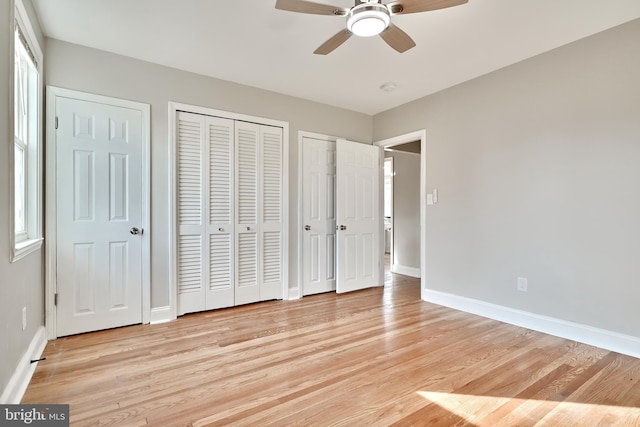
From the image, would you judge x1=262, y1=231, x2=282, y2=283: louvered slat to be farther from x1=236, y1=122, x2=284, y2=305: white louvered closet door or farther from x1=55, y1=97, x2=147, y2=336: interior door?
x1=55, y1=97, x2=147, y2=336: interior door

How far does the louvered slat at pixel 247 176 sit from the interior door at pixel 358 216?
3.61 ft

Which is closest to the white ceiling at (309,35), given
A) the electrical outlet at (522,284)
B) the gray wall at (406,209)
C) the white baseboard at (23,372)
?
the electrical outlet at (522,284)

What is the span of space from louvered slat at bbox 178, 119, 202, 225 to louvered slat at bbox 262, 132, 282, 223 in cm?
75

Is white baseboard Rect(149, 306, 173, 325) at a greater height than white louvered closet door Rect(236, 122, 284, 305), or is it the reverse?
white louvered closet door Rect(236, 122, 284, 305)

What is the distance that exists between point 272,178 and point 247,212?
1.69ft

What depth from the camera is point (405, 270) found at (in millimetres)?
5555

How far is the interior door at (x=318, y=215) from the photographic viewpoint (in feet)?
13.1

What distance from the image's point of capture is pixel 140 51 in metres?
2.82

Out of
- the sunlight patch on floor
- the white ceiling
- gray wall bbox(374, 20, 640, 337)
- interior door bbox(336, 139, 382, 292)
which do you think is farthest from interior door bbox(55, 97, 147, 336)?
gray wall bbox(374, 20, 640, 337)

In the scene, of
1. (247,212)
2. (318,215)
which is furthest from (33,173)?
(318,215)

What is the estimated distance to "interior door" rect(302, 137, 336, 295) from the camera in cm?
400

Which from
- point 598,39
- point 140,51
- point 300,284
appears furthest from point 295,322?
point 598,39

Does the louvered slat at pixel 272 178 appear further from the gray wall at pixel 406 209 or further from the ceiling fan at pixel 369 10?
the gray wall at pixel 406 209

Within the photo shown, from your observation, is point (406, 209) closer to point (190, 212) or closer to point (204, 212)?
point (204, 212)
